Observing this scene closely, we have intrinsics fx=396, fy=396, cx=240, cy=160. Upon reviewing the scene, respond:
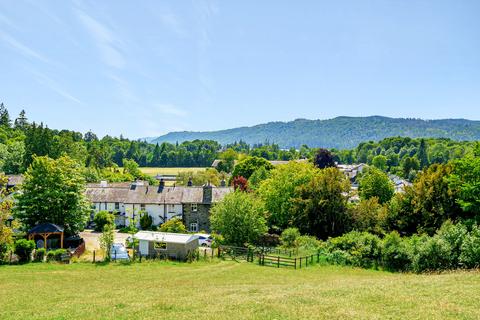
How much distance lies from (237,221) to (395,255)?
15.6 m

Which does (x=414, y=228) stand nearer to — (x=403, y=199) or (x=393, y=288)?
(x=403, y=199)

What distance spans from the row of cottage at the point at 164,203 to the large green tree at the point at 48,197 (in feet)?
36.6

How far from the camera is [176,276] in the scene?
27453 millimetres

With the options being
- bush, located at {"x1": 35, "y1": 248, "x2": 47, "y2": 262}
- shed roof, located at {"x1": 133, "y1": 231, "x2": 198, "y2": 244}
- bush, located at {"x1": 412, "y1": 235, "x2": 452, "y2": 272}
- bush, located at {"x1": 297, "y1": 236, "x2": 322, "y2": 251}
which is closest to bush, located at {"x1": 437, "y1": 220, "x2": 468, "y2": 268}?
bush, located at {"x1": 412, "y1": 235, "x2": 452, "y2": 272}

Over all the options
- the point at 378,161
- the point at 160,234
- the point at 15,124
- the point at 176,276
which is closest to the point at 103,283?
the point at 176,276

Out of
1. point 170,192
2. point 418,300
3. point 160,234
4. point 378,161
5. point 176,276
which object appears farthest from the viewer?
point 378,161

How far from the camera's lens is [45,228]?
3844 cm

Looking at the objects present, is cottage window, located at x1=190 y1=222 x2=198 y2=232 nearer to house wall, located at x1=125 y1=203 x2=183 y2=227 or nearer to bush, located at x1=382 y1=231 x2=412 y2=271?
house wall, located at x1=125 y1=203 x2=183 y2=227

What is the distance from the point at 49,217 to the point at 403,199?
3757cm

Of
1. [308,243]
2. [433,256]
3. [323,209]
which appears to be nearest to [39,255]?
[308,243]

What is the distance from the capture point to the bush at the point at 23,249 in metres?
32.3

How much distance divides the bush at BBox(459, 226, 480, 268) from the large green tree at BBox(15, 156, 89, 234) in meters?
35.6

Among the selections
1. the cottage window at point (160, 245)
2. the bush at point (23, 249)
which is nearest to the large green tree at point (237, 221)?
the cottage window at point (160, 245)

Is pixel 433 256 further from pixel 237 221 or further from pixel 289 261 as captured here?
pixel 237 221
